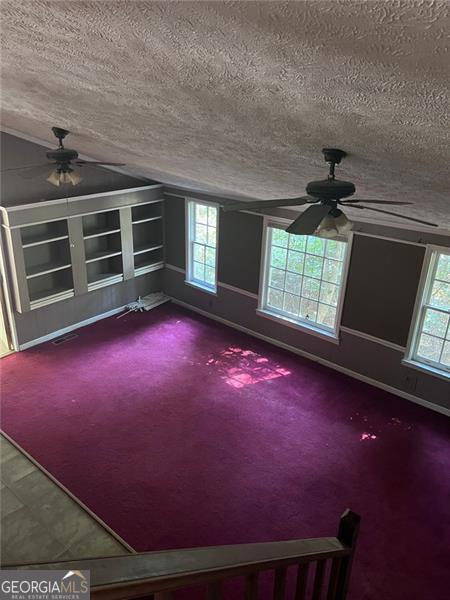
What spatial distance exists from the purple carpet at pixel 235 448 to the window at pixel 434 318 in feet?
2.21

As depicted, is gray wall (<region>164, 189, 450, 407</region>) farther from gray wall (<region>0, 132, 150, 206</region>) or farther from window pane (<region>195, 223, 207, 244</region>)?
gray wall (<region>0, 132, 150, 206</region>)

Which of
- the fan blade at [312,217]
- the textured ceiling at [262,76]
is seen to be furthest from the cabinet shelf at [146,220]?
the fan blade at [312,217]

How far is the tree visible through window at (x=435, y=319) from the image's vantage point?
543cm

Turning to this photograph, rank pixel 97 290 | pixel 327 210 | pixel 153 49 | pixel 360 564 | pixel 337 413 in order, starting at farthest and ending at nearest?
1. pixel 97 290
2. pixel 337 413
3. pixel 360 564
4. pixel 327 210
5. pixel 153 49

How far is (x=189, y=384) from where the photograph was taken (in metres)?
6.11

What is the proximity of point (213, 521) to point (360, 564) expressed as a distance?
131 centimetres

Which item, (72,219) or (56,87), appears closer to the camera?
(56,87)

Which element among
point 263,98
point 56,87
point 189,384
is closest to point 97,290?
point 189,384

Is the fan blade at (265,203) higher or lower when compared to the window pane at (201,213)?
higher

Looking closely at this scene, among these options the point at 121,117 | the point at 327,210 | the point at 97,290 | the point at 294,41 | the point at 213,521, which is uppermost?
the point at 294,41

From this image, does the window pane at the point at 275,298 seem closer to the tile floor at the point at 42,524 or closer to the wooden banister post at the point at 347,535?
the tile floor at the point at 42,524

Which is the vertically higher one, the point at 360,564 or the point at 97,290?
the point at 97,290

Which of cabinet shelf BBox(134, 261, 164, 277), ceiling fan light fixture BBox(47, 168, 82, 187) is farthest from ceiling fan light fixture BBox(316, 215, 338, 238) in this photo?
cabinet shelf BBox(134, 261, 164, 277)

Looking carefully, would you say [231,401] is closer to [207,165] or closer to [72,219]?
[207,165]
